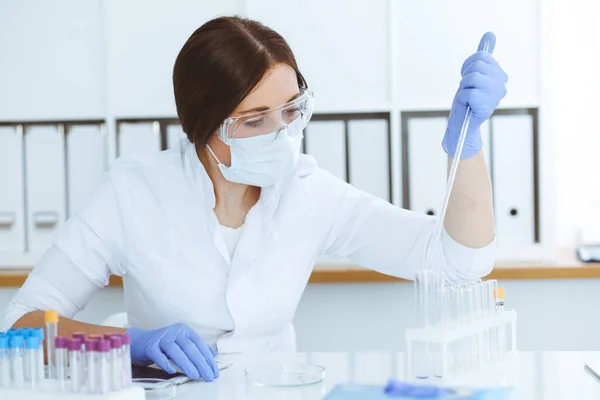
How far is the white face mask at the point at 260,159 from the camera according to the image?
1630 mm

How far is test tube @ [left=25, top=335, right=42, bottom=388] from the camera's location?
3.65 feet

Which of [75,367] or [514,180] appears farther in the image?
[514,180]

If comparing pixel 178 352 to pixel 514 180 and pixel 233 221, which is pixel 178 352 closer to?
pixel 233 221

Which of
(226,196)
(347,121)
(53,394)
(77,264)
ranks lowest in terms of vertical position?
(53,394)

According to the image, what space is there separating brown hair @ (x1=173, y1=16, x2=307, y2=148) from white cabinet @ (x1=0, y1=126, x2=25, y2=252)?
1180 mm

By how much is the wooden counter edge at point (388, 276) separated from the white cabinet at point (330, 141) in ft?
1.12

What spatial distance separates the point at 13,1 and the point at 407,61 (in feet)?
4.32

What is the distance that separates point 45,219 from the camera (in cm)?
264

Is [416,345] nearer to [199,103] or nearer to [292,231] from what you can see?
[292,231]

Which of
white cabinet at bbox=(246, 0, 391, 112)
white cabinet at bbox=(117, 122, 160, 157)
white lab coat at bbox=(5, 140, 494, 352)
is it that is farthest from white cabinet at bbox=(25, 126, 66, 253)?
white lab coat at bbox=(5, 140, 494, 352)

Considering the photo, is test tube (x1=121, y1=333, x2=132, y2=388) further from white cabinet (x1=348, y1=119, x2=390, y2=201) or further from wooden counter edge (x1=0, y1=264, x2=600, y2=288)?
white cabinet (x1=348, y1=119, x2=390, y2=201)

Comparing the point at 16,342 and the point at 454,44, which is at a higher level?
the point at 454,44

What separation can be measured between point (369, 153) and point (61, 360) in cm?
163

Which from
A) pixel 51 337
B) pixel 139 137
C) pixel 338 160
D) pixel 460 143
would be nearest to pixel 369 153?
pixel 338 160
